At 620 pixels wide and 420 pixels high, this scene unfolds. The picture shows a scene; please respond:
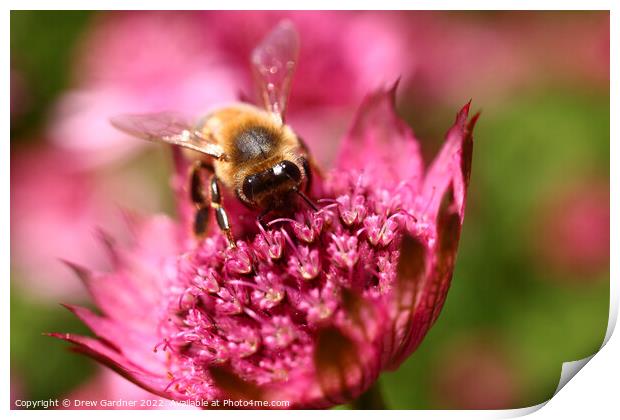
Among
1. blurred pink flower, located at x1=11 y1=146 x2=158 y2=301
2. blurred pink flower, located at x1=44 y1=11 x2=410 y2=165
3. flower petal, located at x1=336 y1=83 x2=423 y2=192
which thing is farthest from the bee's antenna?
blurred pink flower, located at x1=11 y1=146 x2=158 y2=301

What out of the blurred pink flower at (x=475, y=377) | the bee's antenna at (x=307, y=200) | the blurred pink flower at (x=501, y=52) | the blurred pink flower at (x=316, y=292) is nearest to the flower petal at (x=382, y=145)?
the blurred pink flower at (x=316, y=292)

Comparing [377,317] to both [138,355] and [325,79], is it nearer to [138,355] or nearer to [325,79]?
[138,355]

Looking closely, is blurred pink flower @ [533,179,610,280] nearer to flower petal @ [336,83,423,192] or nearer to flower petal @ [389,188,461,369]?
flower petal @ [336,83,423,192]

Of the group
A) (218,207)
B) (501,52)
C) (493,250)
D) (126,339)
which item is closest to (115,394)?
(126,339)

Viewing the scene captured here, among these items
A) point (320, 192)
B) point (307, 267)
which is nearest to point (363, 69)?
point (320, 192)

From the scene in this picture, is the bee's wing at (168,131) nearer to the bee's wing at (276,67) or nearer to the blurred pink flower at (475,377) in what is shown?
the bee's wing at (276,67)
